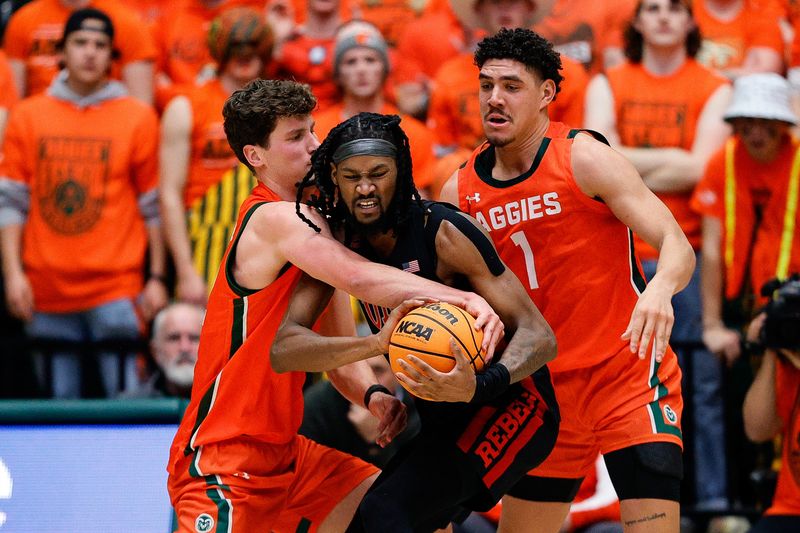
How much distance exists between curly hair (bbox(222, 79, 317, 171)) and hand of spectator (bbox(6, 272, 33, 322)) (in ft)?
10.5

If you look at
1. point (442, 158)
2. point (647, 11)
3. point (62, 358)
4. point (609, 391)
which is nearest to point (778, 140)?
point (647, 11)

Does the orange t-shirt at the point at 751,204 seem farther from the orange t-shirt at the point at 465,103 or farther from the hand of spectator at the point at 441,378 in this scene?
the hand of spectator at the point at 441,378

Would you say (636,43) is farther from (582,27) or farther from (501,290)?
(501,290)

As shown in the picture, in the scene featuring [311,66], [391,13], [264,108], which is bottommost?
[264,108]

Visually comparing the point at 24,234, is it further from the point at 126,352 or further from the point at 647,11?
the point at 647,11

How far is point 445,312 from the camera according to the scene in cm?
460

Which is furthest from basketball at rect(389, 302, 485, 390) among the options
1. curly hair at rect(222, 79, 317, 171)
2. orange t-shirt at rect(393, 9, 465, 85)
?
orange t-shirt at rect(393, 9, 465, 85)

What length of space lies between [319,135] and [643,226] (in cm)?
332

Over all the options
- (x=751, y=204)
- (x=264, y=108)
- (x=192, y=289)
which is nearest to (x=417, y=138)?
(x=192, y=289)

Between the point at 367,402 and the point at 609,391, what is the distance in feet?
3.30

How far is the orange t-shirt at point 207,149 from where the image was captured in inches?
328

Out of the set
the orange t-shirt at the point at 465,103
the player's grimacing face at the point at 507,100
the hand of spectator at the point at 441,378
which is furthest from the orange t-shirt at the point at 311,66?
the hand of spectator at the point at 441,378

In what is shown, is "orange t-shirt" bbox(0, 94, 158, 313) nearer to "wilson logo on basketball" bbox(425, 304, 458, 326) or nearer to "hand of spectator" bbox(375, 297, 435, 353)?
"hand of spectator" bbox(375, 297, 435, 353)

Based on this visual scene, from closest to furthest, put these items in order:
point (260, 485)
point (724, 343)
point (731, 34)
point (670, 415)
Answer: point (260, 485) → point (670, 415) → point (724, 343) → point (731, 34)
